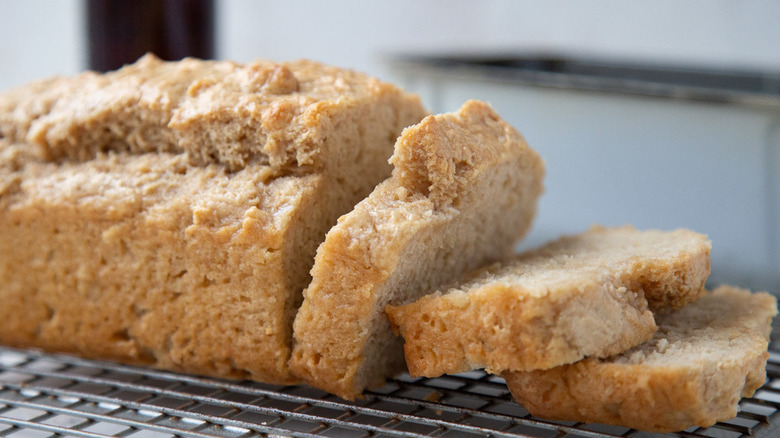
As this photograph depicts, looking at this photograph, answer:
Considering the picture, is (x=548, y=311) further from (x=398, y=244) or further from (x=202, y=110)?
(x=202, y=110)

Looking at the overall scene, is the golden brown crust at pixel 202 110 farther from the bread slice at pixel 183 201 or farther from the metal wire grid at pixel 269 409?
the metal wire grid at pixel 269 409

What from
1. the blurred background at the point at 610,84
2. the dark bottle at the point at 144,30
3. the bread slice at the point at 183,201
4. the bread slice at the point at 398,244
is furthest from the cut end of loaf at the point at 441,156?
the dark bottle at the point at 144,30

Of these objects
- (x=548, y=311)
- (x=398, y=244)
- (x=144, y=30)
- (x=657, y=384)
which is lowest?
(x=657, y=384)

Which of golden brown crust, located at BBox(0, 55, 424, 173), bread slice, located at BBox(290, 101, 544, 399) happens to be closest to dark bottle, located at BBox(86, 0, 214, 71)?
golden brown crust, located at BBox(0, 55, 424, 173)

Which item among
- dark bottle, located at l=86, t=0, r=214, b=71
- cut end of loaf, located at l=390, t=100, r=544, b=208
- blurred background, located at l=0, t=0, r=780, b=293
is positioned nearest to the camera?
cut end of loaf, located at l=390, t=100, r=544, b=208

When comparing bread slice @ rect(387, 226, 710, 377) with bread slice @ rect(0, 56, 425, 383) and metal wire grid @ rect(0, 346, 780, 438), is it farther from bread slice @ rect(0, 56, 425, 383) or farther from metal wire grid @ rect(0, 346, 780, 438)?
bread slice @ rect(0, 56, 425, 383)

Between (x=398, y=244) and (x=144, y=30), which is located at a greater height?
(x=144, y=30)

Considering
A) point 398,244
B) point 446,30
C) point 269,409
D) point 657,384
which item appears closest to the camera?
point 657,384

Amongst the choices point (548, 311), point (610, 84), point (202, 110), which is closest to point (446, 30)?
point (610, 84)
